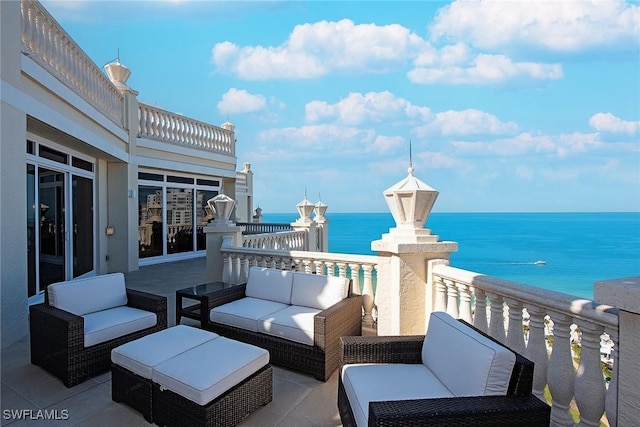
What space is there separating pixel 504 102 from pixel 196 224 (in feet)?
38.2

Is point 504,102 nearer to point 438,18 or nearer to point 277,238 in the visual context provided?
point 438,18

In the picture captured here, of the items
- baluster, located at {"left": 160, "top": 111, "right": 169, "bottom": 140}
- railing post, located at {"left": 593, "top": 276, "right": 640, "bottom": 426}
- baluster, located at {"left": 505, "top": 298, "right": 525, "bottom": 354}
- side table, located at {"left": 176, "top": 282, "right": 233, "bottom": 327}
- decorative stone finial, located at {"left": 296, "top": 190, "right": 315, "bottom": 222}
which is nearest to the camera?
railing post, located at {"left": 593, "top": 276, "right": 640, "bottom": 426}

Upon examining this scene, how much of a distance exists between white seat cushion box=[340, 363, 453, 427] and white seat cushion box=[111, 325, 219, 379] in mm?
1221

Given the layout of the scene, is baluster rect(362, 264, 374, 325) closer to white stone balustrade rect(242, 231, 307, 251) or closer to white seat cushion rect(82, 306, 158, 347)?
white seat cushion rect(82, 306, 158, 347)

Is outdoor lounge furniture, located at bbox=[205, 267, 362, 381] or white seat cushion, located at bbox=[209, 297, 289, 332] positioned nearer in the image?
outdoor lounge furniture, located at bbox=[205, 267, 362, 381]

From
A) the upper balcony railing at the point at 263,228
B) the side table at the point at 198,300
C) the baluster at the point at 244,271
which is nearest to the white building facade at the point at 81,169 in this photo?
the upper balcony railing at the point at 263,228

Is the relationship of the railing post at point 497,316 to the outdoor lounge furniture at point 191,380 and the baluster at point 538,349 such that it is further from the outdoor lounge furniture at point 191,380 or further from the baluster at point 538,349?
the outdoor lounge furniture at point 191,380

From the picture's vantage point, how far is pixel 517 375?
159cm

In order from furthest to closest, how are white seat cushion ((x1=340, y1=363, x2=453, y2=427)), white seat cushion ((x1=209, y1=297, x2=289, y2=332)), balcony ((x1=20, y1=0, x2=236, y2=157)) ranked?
balcony ((x1=20, y1=0, x2=236, y2=157))
white seat cushion ((x1=209, y1=297, x2=289, y2=332))
white seat cushion ((x1=340, y1=363, x2=453, y2=427))

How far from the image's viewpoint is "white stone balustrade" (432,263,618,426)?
1.65 metres

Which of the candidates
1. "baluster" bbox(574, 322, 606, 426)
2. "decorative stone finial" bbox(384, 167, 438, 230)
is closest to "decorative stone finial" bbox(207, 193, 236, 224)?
"decorative stone finial" bbox(384, 167, 438, 230)

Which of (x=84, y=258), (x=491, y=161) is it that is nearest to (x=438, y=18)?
(x=84, y=258)

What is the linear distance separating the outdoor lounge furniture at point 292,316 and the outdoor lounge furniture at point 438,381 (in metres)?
0.74

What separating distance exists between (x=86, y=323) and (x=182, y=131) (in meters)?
7.98
